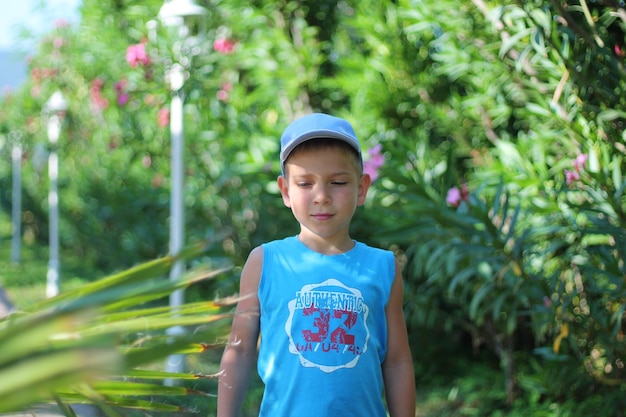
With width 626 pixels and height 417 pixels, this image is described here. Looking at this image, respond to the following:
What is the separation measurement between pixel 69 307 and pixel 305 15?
5362 mm

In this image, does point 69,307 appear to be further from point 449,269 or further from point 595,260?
point 449,269

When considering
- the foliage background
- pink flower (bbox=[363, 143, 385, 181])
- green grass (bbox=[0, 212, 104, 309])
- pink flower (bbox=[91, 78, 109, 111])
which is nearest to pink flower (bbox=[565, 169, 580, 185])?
the foliage background

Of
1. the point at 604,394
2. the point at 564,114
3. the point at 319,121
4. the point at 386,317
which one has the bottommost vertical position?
the point at 604,394

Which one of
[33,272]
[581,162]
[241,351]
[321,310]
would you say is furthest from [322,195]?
[33,272]

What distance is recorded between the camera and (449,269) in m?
4.03

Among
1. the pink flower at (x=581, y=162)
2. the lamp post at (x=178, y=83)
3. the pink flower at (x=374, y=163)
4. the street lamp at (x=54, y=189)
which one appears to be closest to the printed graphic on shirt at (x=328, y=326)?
the pink flower at (x=581, y=162)

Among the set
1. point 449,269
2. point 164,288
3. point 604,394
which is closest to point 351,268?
point 164,288

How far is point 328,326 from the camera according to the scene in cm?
182

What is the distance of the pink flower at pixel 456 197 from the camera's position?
3697 millimetres

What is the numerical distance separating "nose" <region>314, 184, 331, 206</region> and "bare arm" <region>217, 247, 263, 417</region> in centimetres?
18

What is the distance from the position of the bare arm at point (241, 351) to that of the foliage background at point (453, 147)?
0.31 meters

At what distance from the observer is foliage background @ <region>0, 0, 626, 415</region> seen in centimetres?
337

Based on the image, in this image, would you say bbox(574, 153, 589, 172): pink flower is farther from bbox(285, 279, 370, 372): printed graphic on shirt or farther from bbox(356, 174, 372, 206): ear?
bbox(285, 279, 370, 372): printed graphic on shirt

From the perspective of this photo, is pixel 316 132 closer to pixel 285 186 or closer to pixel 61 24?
pixel 285 186
